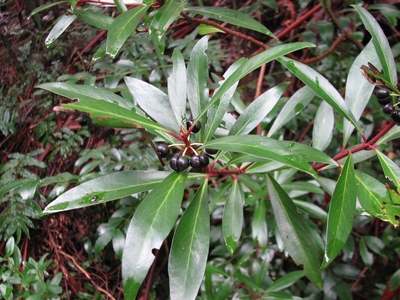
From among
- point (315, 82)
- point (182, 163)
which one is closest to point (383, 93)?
point (315, 82)

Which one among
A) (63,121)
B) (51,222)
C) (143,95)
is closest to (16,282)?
(51,222)

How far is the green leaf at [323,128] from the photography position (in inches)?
39.9

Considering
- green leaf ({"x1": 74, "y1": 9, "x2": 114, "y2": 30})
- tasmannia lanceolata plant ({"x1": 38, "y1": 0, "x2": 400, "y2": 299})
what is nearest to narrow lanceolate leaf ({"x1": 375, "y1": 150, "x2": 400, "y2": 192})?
tasmannia lanceolata plant ({"x1": 38, "y1": 0, "x2": 400, "y2": 299})

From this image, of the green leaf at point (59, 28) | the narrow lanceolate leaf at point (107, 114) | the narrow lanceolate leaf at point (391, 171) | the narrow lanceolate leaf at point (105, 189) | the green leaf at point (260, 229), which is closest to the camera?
the narrow lanceolate leaf at point (107, 114)

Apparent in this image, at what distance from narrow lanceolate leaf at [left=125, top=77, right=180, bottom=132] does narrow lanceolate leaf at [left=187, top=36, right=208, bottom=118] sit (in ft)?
0.20

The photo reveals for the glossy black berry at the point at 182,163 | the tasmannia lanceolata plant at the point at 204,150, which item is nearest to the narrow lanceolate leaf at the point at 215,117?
the tasmannia lanceolata plant at the point at 204,150

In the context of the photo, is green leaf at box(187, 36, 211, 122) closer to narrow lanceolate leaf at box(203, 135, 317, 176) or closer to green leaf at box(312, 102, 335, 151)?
narrow lanceolate leaf at box(203, 135, 317, 176)

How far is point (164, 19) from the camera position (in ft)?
2.51

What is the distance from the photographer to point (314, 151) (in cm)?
66

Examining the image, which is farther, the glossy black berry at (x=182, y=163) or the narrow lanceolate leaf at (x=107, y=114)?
the glossy black berry at (x=182, y=163)

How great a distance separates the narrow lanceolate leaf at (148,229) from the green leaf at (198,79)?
21cm

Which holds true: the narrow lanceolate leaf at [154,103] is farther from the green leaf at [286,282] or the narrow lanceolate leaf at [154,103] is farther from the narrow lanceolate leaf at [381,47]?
the green leaf at [286,282]

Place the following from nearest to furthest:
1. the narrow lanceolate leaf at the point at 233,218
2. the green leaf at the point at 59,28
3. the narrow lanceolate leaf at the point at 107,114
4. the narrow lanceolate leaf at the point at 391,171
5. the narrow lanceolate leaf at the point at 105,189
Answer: the narrow lanceolate leaf at the point at 107,114 → the narrow lanceolate leaf at the point at 105,189 → the narrow lanceolate leaf at the point at 391,171 → the narrow lanceolate leaf at the point at 233,218 → the green leaf at the point at 59,28

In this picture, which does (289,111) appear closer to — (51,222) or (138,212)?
(138,212)
